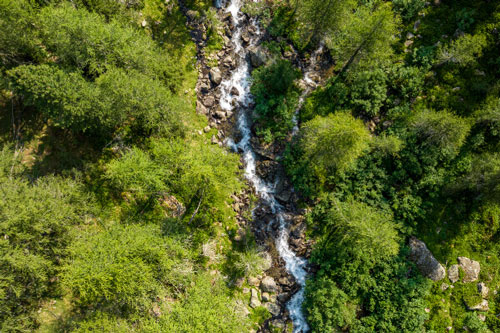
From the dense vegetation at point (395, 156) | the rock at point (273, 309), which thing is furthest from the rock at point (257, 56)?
the rock at point (273, 309)

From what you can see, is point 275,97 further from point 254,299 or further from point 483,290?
point 483,290

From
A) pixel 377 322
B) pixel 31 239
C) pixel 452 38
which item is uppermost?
pixel 452 38

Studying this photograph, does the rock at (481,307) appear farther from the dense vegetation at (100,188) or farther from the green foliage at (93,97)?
the green foliage at (93,97)

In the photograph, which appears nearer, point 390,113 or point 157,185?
point 157,185

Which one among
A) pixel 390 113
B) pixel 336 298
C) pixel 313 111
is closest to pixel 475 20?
pixel 390 113

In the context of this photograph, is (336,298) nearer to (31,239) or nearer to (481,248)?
(481,248)

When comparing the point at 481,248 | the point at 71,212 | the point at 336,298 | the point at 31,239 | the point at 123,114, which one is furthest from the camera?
the point at 481,248
